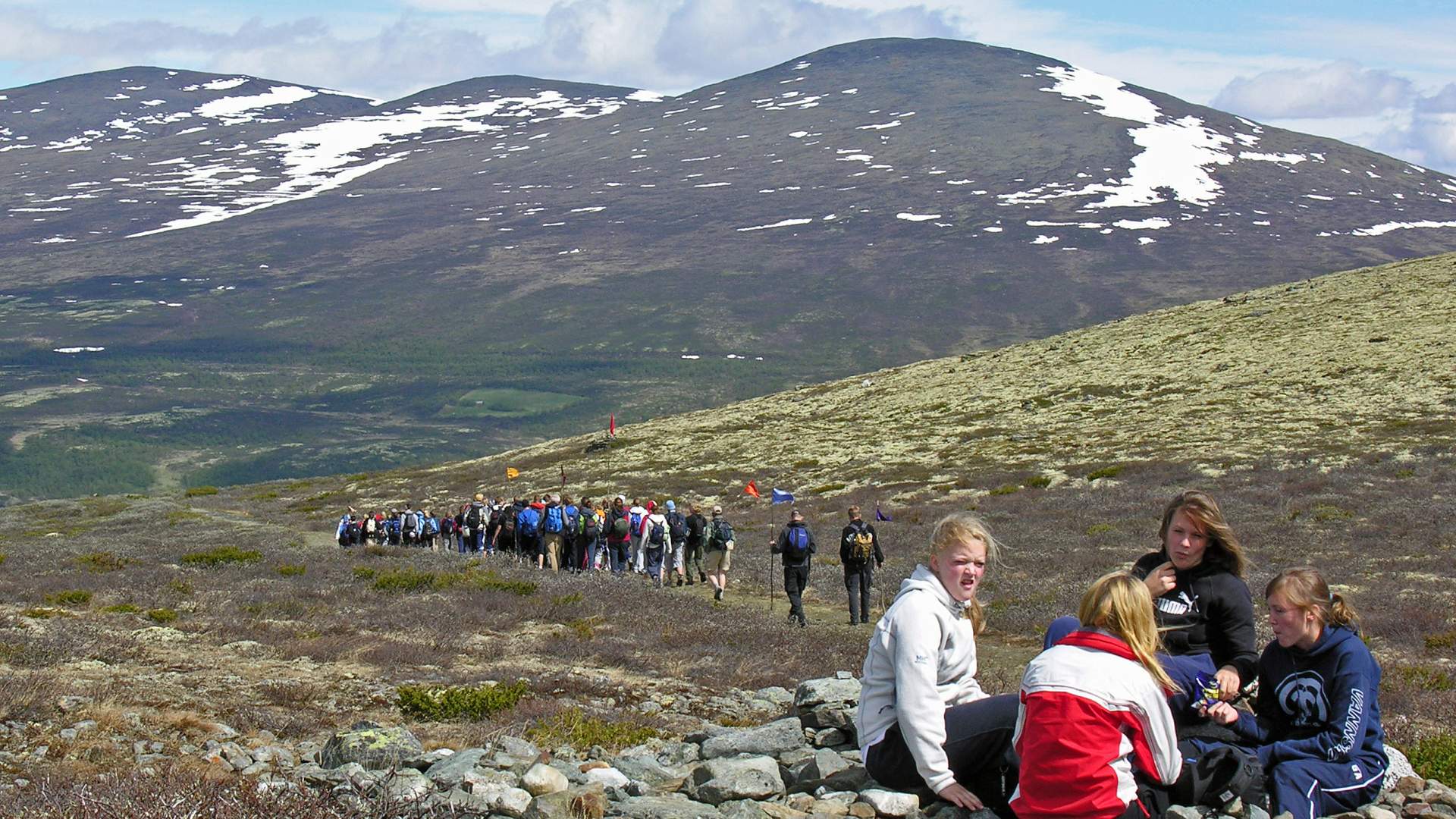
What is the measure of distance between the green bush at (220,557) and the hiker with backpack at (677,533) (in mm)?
8182

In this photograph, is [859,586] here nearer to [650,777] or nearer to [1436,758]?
[1436,758]

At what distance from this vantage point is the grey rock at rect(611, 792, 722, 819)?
23.0ft

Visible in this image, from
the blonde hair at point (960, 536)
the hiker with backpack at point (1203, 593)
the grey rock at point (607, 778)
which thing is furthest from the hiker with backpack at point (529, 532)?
the blonde hair at point (960, 536)

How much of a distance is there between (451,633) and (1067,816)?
1141 centimetres

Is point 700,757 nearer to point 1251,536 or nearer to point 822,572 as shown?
point 822,572

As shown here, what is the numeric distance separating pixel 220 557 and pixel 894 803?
2112cm

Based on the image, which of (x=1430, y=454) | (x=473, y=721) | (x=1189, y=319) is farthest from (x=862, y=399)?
(x=473, y=721)

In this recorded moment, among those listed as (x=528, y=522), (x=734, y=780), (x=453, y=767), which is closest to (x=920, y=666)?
(x=734, y=780)

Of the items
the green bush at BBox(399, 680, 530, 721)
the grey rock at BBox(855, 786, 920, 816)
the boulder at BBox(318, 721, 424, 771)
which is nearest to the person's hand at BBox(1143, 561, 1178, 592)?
the grey rock at BBox(855, 786, 920, 816)

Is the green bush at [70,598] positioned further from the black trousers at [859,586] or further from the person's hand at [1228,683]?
the person's hand at [1228,683]

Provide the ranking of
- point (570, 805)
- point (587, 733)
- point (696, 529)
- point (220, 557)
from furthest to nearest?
1. point (696, 529)
2. point (220, 557)
3. point (587, 733)
4. point (570, 805)

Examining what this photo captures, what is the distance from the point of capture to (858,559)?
20109 millimetres

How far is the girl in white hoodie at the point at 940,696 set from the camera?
6816mm

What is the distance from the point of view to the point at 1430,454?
36219 mm
